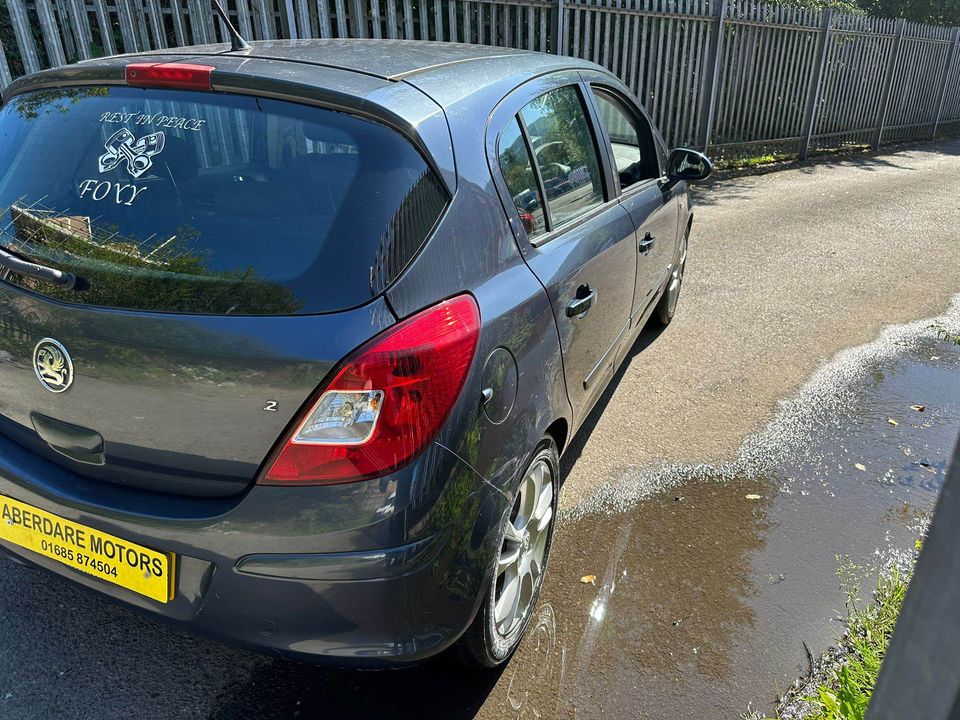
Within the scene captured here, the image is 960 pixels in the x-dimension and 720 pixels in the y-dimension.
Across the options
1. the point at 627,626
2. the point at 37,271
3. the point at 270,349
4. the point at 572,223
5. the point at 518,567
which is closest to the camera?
the point at 270,349

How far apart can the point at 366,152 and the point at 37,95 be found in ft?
3.85

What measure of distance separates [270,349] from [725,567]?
2056 millimetres

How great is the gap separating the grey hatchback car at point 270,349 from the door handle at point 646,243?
1.45 metres

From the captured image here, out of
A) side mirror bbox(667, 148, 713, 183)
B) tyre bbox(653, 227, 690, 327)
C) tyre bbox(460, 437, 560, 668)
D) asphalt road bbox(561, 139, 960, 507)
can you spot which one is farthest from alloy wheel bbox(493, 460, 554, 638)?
tyre bbox(653, 227, 690, 327)

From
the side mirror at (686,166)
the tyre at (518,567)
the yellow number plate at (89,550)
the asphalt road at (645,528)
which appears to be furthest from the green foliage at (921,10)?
the yellow number plate at (89,550)

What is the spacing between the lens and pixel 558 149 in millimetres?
2766

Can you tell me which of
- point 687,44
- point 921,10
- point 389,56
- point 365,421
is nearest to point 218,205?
point 365,421

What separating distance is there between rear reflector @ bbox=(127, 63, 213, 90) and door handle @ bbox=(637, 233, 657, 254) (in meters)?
2.15

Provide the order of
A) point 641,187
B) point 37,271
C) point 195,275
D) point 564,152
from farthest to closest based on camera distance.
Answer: point 641,187, point 564,152, point 37,271, point 195,275

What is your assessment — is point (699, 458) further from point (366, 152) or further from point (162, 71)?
point (162, 71)

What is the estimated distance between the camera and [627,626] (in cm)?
251

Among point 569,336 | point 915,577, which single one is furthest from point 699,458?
point 915,577

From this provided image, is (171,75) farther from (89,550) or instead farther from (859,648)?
(859,648)

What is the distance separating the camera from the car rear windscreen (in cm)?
172
